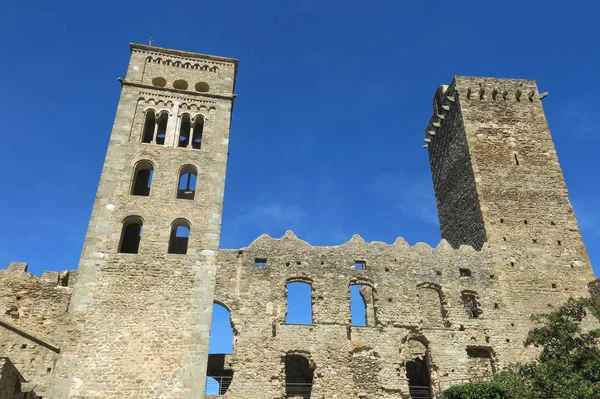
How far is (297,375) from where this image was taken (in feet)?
65.0

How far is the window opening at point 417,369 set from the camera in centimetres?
1964

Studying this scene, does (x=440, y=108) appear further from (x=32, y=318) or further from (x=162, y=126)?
(x=32, y=318)

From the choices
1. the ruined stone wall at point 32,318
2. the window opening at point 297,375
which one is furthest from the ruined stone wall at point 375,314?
the ruined stone wall at point 32,318

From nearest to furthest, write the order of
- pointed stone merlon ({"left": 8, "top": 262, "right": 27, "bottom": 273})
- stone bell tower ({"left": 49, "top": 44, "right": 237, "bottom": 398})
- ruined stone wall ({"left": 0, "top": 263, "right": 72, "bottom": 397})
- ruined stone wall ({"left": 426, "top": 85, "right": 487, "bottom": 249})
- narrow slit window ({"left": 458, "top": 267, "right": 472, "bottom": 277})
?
ruined stone wall ({"left": 0, "top": 263, "right": 72, "bottom": 397})
stone bell tower ({"left": 49, "top": 44, "right": 237, "bottom": 398})
pointed stone merlon ({"left": 8, "top": 262, "right": 27, "bottom": 273})
narrow slit window ({"left": 458, "top": 267, "right": 472, "bottom": 277})
ruined stone wall ({"left": 426, "top": 85, "right": 487, "bottom": 249})

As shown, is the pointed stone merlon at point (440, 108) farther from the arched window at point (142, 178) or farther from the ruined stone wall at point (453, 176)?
the arched window at point (142, 178)

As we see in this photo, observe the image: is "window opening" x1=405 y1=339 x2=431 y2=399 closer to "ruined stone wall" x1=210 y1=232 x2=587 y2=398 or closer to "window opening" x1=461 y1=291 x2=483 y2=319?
"ruined stone wall" x1=210 y1=232 x2=587 y2=398

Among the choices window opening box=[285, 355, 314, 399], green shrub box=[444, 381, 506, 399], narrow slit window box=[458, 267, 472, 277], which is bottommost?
green shrub box=[444, 381, 506, 399]

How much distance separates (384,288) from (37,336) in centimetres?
1211

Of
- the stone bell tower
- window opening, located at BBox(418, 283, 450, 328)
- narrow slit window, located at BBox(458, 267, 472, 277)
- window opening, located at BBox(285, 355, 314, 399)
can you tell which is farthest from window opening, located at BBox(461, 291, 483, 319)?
the stone bell tower

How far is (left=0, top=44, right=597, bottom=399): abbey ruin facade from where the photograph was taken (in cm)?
1544

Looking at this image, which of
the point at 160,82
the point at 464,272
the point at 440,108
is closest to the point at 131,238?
the point at 160,82

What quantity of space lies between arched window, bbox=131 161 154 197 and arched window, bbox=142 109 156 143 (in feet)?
4.47

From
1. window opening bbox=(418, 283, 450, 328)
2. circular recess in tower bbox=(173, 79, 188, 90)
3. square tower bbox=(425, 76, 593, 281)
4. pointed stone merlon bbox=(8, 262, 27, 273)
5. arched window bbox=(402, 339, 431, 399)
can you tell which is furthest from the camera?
circular recess in tower bbox=(173, 79, 188, 90)

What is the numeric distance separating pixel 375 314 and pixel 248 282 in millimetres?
4947
